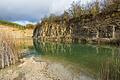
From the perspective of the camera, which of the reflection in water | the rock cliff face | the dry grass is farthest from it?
the rock cliff face

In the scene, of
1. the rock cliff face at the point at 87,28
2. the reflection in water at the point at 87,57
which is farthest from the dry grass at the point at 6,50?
the rock cliff face at the point at 87,28

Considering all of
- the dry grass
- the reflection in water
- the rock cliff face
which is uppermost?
the rock cliff face

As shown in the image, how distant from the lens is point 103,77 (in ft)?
33.4

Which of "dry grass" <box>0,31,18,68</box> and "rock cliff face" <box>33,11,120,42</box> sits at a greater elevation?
"rock cliff face" <box>33,11,120,42</box>

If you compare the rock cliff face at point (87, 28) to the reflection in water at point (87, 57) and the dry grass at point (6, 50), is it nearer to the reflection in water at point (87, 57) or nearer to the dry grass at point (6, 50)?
the reflection in water at point (87, 57)

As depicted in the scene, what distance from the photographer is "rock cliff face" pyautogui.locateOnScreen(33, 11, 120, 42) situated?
3549 centimetres

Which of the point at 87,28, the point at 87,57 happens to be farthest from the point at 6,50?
the point at 87,28

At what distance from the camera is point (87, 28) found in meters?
43.0

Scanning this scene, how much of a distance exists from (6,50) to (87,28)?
90.5 feet

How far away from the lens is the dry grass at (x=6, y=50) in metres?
16.5

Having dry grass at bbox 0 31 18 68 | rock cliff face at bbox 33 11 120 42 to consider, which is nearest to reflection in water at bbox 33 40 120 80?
dry grass at bbox 0 31 18 68

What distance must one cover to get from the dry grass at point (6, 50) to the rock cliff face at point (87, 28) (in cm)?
1768

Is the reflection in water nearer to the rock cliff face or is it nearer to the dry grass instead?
the dry grass

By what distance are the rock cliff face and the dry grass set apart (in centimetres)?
1768
